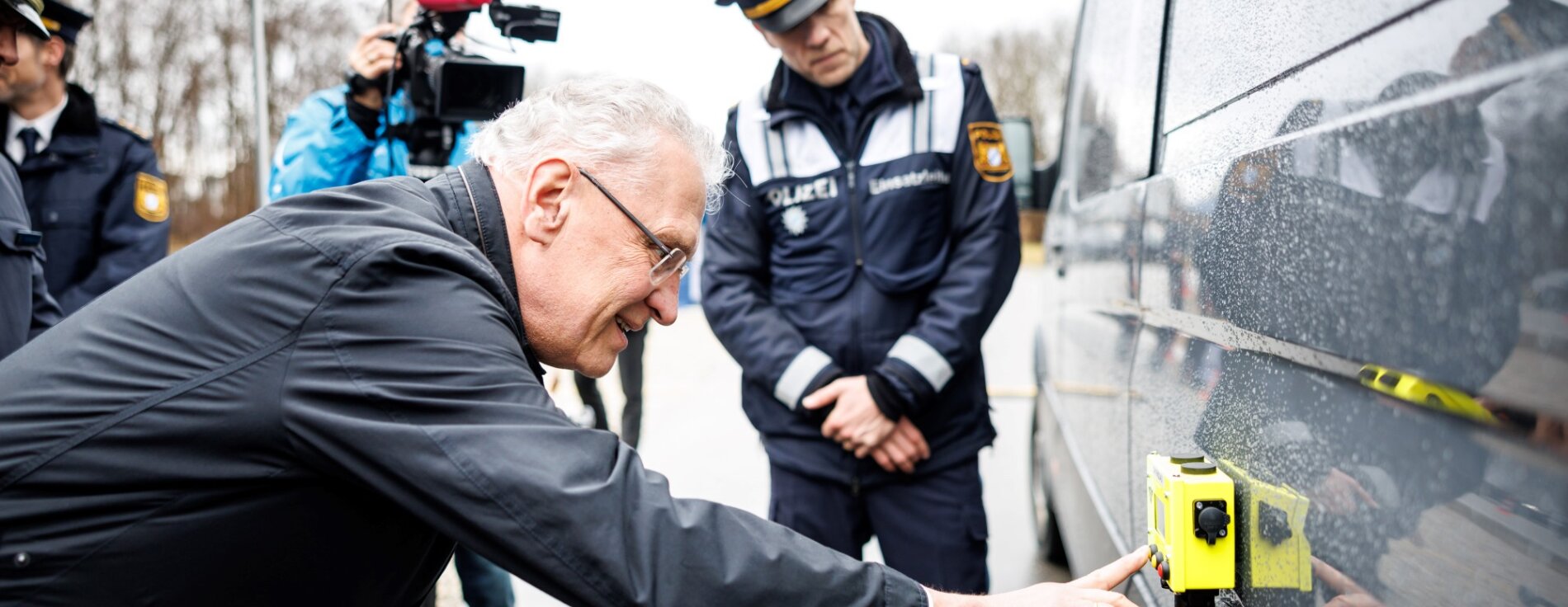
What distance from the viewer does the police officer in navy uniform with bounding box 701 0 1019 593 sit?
2.39 m

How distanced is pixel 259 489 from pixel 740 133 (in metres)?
1.52

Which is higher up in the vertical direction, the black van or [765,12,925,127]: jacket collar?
[765,12,925,127]: jacket collar

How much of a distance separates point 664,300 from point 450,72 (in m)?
1.63

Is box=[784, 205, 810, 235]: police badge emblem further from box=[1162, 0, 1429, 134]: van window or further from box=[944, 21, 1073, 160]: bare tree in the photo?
box=[944, 21, 1073, 160]: bare tree

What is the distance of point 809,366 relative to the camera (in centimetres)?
240

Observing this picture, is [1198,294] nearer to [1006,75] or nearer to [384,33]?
[384,33]

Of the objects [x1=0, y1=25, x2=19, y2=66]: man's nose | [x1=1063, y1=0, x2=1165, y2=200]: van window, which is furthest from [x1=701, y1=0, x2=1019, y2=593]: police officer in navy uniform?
[x1=0, y1=25, x2=19, y2=66]: man's nose

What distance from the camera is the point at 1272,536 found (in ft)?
3.76

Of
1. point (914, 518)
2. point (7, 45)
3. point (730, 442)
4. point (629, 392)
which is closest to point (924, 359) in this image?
point (914, 518)

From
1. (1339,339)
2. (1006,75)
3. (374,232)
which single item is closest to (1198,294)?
(1339,339)

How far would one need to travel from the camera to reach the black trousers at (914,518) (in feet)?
7.95

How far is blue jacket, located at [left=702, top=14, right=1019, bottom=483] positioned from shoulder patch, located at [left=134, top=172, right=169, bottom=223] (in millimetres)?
1854

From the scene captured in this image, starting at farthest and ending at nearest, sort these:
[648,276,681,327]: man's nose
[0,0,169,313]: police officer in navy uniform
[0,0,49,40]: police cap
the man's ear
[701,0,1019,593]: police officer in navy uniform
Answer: [0,0,169,313]: police officer in navy uniform
[0,0,49,40]: police cap
[701,0,1019,593]: police officer in navy uniform
[648,276,681,327]: man's nose
the man's ear

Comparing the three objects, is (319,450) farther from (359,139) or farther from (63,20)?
(63,20)
